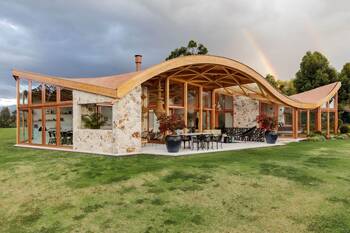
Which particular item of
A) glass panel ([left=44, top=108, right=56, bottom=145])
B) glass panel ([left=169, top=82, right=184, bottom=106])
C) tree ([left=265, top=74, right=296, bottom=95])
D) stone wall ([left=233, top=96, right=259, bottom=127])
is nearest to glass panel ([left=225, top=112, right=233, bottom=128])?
stone wall ([left=233, top=96, right=259, bottom=127])

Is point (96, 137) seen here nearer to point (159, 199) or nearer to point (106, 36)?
point (159, 199)

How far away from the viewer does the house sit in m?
10.3

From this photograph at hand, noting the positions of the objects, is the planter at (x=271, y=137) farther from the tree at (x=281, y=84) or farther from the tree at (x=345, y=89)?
the tree at (x=281, y=84)

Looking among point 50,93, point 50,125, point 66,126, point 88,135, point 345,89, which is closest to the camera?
point 88,135

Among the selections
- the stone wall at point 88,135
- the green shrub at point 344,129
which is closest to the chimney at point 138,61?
the stone wall at point 88,135

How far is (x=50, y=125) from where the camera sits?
12758 millimetres

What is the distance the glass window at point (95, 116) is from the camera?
10.9 m


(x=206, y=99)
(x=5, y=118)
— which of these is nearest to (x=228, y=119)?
(x=206, y=99)

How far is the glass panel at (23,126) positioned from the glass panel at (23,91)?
663 millimetres

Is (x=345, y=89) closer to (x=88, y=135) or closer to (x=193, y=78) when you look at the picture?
(x=193, y=78)

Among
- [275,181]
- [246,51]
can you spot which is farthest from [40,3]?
[246,51]

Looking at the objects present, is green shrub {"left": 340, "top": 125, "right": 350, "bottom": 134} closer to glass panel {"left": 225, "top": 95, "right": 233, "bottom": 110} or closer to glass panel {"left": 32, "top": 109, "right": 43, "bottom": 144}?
glass panel {"left": 225, "top": 95, "right": 233, "bottom": 110}

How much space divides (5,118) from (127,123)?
36.5m

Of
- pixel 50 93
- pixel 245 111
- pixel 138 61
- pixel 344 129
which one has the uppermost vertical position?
pixel 138 61
